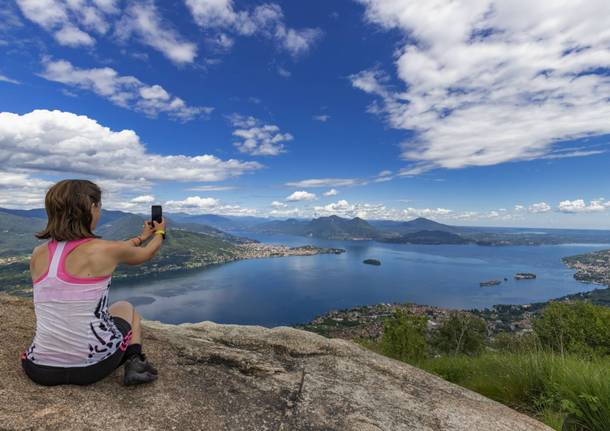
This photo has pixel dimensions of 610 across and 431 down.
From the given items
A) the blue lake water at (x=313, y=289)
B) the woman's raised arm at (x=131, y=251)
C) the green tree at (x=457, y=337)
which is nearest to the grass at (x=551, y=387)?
the woman's raised arm at (x=131, y=251)

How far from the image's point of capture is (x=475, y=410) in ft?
15.3

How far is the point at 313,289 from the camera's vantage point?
386ft

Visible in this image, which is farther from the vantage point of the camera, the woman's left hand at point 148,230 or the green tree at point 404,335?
the green tree at point 404,335

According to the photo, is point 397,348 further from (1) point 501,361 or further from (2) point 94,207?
(2) point 94,207

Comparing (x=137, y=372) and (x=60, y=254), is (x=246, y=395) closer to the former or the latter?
(x=137, y=372)

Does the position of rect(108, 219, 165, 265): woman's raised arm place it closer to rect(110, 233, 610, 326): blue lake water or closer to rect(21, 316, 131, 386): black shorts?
rect(21, 316, 131, 386): black shorts

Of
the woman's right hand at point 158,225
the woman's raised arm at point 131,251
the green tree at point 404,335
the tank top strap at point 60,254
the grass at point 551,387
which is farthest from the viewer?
the green tree at point 404,335

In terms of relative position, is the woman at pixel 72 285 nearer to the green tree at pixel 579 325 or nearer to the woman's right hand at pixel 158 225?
the woman's right hand at pixel 158 225

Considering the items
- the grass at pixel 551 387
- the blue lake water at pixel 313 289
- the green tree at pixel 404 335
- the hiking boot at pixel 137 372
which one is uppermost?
the hiking boot at pixel 137 372

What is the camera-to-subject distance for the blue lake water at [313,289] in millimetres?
87062

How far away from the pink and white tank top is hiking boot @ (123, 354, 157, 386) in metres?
0.50

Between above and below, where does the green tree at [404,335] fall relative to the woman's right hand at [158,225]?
below

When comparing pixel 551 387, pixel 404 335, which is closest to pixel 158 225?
pixel 551 387

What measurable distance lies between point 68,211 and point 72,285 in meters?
0.75
